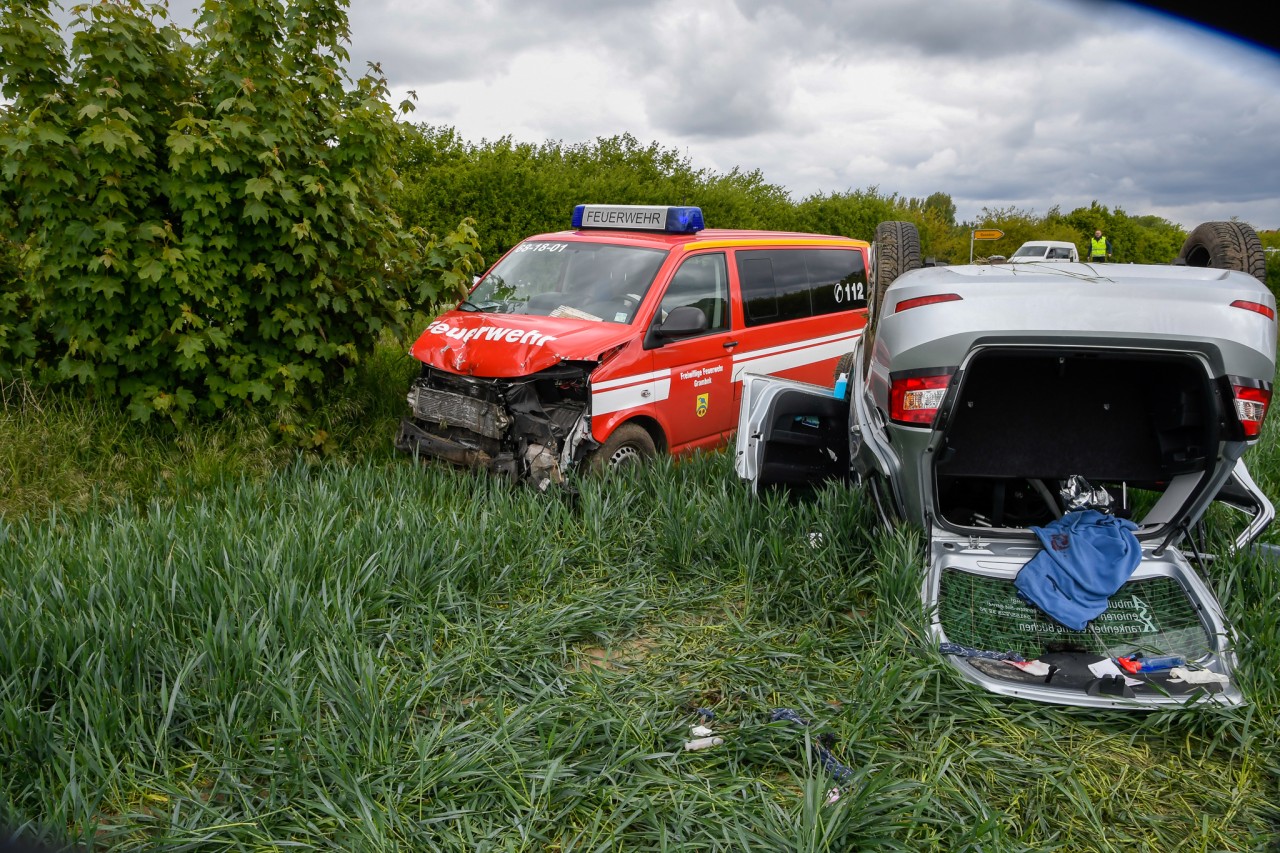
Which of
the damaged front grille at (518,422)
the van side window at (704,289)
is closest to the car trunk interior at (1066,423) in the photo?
the damaged front grille at (518,422)

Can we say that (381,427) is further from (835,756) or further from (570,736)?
(835,756)

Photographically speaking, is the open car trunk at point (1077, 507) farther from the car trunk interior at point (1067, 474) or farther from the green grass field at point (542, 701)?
the green grass field at point (542, 701)

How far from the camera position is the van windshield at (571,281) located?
660cm

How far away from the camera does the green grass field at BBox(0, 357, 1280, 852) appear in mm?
2779

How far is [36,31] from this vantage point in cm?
602

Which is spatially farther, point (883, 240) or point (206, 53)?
point (206, 53)

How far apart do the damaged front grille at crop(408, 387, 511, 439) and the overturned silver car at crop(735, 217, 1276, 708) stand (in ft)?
5.80

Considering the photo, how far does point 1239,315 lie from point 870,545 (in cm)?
201

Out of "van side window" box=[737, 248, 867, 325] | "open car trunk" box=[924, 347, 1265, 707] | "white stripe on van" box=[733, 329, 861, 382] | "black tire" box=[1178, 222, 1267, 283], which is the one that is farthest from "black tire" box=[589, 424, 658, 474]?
"black tire" box=[1178, 222, 1267, 283]

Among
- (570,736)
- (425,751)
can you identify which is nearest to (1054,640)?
(570,736)

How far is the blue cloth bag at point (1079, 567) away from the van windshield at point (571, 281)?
3277 mm

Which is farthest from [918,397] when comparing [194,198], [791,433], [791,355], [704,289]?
[194,198]

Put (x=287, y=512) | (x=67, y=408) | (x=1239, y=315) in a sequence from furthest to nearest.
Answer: (x=67, y=408) → (x=287, y=512) → (x=1239, y=315)

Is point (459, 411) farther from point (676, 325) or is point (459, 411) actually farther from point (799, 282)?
point (799, 282)
